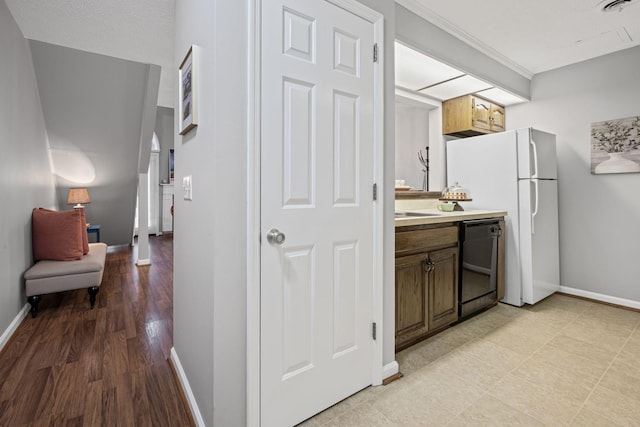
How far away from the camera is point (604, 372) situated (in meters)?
1.85

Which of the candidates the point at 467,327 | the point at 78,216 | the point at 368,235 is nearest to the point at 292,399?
the point at 368,235

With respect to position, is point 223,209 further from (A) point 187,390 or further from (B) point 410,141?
(B) point 410,141

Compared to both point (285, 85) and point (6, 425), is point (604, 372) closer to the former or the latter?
point (285, 85)

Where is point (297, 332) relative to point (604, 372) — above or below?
above

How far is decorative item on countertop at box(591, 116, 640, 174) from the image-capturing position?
291 cm

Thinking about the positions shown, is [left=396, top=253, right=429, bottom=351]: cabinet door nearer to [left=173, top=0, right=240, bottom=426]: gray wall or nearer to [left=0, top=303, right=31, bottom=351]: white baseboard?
[left=173, top=0, right=240, bottom=426]: gray wall

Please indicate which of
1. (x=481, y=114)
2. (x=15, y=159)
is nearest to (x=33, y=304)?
(x=15, y=159)

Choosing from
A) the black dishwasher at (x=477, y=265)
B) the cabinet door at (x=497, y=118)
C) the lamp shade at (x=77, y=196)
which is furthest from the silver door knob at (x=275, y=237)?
the lamp shade at (x=77, y=196)

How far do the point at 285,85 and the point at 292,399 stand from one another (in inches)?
55.3

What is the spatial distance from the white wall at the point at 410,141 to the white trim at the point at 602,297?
6.41 feet

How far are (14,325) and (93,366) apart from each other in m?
1.14

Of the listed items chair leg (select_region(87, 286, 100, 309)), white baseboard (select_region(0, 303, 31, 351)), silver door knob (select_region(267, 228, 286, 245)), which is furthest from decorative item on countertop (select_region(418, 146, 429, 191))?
white baseboard (select_region(0, 303, 31, 351))

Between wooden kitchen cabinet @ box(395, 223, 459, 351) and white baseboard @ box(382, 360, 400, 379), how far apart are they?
0.68 feet

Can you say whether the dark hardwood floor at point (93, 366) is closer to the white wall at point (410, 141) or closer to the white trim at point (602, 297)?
the white wall at point (410, 141)
